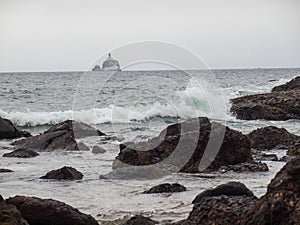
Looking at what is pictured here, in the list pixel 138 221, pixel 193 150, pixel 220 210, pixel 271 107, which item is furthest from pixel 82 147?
pixel 271 107

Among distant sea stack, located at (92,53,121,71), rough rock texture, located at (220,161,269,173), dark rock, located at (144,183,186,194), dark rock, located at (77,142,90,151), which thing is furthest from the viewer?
dark rock, located at (77,142,90,151)

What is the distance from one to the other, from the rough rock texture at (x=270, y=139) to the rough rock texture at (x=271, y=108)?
791 cm

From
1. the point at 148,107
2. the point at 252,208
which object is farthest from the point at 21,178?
the point at 148,107

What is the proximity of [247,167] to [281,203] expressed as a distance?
15.5 ft

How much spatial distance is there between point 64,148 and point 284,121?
385 inches

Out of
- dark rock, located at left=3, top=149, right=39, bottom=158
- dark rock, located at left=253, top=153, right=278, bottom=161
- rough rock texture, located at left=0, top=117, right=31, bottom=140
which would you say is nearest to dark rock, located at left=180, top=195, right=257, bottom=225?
dark rock, located at left=253, top=153, right=278, bottom=161

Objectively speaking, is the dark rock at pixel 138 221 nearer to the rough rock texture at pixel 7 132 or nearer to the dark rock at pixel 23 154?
the dark rock at pixel 23 154

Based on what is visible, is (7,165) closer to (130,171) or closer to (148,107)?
(130,171)

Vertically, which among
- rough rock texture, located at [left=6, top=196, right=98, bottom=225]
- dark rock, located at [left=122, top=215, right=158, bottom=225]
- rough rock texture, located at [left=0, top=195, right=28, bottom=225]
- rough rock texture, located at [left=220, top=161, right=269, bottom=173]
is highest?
rough rock texture, located at [left=0, top=195, right=28, bottom=225]

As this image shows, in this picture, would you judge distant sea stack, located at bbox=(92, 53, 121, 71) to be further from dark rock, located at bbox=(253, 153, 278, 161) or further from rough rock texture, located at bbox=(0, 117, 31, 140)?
rough rock texture, located at bbox=(0, 117, 31, 140)

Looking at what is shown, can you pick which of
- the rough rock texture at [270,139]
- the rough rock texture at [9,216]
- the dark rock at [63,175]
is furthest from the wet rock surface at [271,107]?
the rough rock texture at [9,216]

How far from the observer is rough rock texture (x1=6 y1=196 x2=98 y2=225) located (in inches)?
207

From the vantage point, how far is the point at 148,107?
24969mm

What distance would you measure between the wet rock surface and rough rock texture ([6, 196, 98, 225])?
15795 mm
